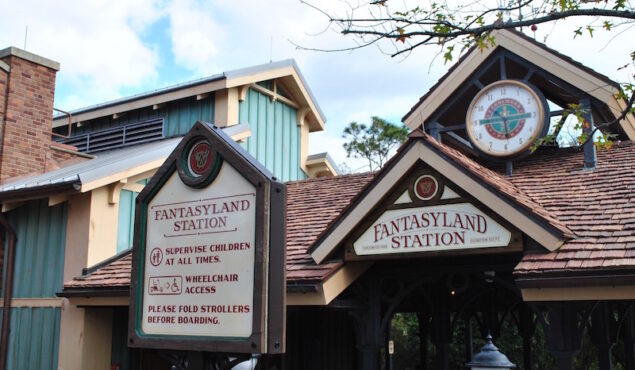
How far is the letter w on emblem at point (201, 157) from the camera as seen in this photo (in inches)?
221

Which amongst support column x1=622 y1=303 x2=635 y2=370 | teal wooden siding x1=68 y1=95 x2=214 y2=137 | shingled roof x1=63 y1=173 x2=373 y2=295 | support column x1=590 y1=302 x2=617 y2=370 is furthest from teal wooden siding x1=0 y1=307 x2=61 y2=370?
support column x1=622 y1=303 x2=635 y2=370

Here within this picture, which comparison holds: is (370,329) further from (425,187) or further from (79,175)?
(79,175)

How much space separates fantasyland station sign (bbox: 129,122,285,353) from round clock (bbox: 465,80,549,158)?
6231mm

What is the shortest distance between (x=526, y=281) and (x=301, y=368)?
5.63 metres

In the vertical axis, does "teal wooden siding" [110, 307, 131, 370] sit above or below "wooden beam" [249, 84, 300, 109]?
below

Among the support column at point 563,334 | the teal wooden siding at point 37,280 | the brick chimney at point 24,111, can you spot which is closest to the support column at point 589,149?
the support column at point 563,334

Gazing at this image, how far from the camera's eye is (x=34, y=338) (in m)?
11.3

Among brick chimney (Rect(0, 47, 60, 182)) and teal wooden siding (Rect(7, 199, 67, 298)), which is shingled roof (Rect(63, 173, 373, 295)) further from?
brick chimney (Rect(0, 47, 60, 182))

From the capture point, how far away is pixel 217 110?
14492mm

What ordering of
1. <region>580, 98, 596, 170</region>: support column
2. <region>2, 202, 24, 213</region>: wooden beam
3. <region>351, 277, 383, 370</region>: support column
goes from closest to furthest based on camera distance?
1. <region>351, 277, 383, 370</region>: support column
2. <region>580, 98, 596, 170</region>: support column
3. <region>2, 202, 24, 213</region>: wooden beam

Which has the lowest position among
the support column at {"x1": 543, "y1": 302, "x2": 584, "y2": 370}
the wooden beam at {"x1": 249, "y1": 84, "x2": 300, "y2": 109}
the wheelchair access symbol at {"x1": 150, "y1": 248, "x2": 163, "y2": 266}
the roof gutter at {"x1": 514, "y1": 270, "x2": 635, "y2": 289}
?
the support column at {"x1": 543, "y1": 302, "x2": 584, "y2": 370}

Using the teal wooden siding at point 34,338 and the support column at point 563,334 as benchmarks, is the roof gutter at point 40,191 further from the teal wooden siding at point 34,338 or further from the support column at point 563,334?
the support column at point 563,334

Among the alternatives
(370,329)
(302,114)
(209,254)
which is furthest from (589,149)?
(302,114)

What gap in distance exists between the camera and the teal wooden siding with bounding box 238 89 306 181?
49.3ft
